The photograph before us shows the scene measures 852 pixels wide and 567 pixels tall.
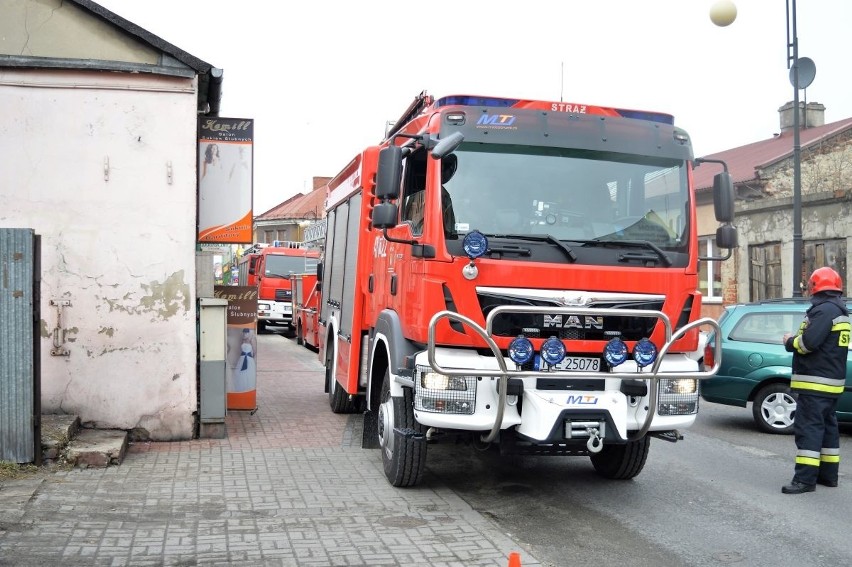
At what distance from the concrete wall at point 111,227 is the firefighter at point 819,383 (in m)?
5.73

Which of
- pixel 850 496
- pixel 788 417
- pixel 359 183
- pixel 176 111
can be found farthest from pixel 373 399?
pixel 788 417

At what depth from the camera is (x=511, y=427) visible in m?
6.26

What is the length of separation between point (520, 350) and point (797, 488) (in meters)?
3.02

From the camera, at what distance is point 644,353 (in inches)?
247

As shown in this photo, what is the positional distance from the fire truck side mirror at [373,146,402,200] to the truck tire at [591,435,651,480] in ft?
9.55

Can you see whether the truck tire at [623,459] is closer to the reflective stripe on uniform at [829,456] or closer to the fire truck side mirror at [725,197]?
the reflective stripe on uniform at [829,456]

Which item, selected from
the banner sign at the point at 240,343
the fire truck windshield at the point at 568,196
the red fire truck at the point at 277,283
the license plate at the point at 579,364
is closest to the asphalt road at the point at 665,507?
the license plate at the point at 579,364

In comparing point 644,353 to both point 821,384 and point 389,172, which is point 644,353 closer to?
point 821,384

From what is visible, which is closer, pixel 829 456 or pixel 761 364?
pixel 829 456

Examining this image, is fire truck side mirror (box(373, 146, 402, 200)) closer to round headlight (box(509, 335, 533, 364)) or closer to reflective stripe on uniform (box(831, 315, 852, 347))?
round headlight (box(509, 335, 533, 364))

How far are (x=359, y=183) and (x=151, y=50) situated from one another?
2538 mm

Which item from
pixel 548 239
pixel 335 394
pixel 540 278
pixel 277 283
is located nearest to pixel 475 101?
pixel 548 239

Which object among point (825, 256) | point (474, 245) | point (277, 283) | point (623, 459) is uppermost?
point (825, 256)

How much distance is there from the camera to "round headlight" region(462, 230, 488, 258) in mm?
6062
